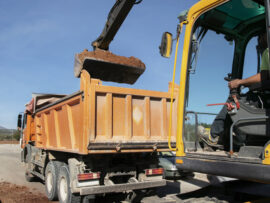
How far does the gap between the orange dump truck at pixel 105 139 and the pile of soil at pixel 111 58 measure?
207 centimetres

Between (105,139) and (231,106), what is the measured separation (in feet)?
9.43

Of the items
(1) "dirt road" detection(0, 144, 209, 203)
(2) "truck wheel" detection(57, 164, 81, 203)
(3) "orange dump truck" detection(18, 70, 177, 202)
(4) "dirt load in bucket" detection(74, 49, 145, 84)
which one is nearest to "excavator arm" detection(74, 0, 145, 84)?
(4) "dirt load in bucket" detection(74, 49, 145, 84)

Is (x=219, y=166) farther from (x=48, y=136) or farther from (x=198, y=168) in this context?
(x=48, y=136)

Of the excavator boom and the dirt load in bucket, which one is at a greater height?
the excavator boom

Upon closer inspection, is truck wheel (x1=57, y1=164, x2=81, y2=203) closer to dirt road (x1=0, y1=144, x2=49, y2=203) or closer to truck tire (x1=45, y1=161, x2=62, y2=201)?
truck tire (x1=45, y1=161, x2=62, y2=201)

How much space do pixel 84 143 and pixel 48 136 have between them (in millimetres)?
2730

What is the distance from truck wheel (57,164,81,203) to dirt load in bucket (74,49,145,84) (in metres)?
3.13

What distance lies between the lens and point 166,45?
125 inches

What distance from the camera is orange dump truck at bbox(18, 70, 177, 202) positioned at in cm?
502

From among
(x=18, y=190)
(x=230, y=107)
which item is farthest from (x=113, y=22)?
(x=230, y=107)

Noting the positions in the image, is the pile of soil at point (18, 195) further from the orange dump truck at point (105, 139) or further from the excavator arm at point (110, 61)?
the excavator arm at point (110, 61)

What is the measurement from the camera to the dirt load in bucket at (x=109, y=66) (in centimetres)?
796

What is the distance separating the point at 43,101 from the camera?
8812 mm

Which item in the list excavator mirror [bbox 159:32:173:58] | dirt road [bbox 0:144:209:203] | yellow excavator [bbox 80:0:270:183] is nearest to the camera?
yellow excavator [bbox 80:0:270:183]
